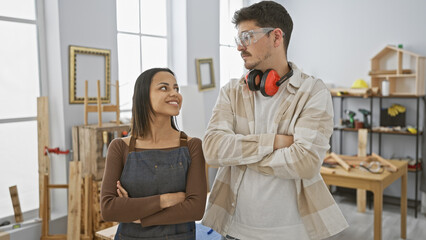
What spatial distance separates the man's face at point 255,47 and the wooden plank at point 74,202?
1.91 m

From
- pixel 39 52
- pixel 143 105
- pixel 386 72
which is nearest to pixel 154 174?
pixel 143 105

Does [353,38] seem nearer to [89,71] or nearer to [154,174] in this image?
[89,71]

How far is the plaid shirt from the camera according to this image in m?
1.35

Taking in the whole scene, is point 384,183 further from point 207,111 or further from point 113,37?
point 113,37

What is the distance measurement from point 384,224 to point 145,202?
3664 millimetres

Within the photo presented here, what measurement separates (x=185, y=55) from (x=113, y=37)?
1.11m

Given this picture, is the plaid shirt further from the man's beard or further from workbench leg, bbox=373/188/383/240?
workbench leg, bbox=373/188/383/240

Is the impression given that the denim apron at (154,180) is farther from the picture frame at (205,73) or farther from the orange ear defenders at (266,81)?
the picture frame at (205,73)

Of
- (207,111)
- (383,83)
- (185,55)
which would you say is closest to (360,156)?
(383,83)

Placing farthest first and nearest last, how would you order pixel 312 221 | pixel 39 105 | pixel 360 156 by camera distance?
pixel 360 156 < pixel 39 105 < pixel 312 221

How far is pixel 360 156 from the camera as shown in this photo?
13.3ft

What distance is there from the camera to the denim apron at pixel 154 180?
4.69 ft

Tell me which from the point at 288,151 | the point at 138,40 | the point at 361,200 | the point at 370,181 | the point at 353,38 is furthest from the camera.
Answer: the point at 353,38

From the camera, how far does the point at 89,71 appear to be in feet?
10.7
